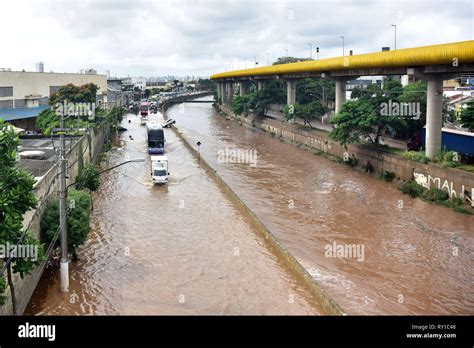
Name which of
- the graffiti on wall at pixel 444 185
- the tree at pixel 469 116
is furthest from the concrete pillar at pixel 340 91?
the tree at pixel 469 116

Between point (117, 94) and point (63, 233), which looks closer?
point (63, 233)

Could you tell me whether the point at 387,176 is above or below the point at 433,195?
above

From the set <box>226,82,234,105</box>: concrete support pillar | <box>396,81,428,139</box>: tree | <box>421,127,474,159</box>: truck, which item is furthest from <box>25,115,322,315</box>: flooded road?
<box>226,82,234,105</box>: concrete support pillar

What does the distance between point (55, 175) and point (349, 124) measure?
23.3 metres

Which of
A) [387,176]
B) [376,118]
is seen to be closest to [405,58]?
[376,118]

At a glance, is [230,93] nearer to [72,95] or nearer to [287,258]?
[72,95]

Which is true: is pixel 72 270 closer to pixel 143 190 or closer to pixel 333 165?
pixel 143 190

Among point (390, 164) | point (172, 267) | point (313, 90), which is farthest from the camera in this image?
point (313, 90)

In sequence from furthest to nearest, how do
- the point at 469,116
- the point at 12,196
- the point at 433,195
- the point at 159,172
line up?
the point at 159,172
the point at 469,116
the point at 433,195
the point at 12,196

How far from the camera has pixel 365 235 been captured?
84.0ft

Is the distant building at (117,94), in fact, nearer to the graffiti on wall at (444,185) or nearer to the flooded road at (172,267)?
the flooded road at (172,267)

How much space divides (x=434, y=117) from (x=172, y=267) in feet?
66.2

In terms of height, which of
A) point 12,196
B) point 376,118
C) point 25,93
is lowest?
point 12,196

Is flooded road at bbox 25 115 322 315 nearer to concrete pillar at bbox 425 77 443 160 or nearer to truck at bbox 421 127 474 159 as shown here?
concrete pillar at bbox 425 77 443 160
